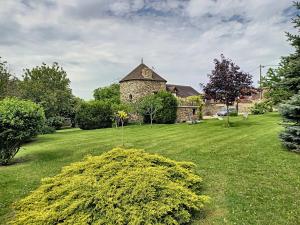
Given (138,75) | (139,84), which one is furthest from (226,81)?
(138,75)

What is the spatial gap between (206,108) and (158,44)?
2963cm

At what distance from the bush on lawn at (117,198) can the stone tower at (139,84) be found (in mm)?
28590

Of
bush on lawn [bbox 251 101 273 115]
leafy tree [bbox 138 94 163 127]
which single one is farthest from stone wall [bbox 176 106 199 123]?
bush on lawn [bbox 251 101 273 115]

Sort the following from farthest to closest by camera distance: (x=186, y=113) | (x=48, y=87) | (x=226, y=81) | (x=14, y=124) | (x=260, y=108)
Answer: (x=260, y=108)
(x=186, y=113)
(x=48, y=87)
(x=226, y=81)
(x=14, y=124)

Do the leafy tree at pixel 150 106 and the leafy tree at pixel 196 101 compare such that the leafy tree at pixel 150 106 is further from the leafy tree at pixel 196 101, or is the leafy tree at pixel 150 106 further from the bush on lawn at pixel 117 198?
the bush on lawn at pixel 117 198

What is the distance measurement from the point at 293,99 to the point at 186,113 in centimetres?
2434

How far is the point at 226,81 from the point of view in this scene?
20812mm

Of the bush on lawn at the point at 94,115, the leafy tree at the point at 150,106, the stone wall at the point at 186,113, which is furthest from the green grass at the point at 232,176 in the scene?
the stone wall at the point at 186,113

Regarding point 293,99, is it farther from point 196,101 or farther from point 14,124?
point 196,101

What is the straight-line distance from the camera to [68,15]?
452 inches

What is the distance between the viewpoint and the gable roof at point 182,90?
171 ft

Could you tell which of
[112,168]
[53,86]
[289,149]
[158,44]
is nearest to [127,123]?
[53,86]

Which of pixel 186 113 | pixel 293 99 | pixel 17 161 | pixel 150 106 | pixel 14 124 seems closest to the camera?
pixel 293 99

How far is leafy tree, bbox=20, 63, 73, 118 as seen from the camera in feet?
90.9
